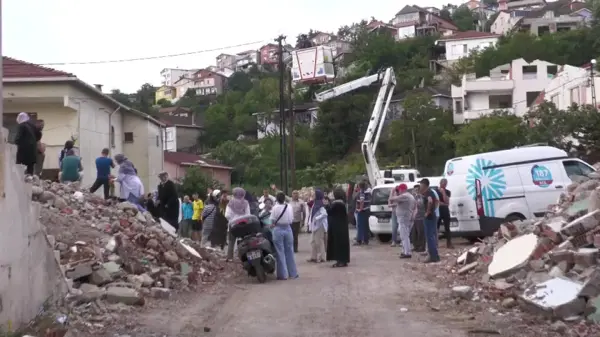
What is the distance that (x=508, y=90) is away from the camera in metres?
69.2

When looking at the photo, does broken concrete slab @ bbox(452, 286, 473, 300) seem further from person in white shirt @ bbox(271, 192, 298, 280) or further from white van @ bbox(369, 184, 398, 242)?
white van @ bbox(369, 184, 398, 242)

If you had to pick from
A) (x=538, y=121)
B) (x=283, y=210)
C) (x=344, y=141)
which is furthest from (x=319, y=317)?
(x=344, y=141)

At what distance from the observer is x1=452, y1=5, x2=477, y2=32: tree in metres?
141

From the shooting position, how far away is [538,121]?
156 feet

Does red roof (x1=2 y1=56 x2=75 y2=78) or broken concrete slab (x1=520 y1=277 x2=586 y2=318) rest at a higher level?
red roof (x1=2 y1=56 x2=75 y2=78)

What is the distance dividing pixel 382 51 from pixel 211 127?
25.1m

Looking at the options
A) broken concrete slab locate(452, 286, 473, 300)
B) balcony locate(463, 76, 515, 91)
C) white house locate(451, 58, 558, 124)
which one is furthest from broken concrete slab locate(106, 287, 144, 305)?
balcony locate(463, 76, 515, 91)

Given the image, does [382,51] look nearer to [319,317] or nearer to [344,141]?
[344,141]

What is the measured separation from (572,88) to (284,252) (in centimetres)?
4195

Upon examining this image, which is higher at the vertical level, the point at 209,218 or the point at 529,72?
the point at 529,72

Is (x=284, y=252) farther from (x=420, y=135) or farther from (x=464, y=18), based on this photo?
(x=464, y=18)

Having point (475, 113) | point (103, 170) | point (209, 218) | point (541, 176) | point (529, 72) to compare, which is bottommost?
point (209, 218)

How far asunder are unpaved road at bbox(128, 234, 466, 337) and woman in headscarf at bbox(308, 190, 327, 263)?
7.98 ft

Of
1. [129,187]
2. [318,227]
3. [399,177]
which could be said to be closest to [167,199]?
[129,187]
